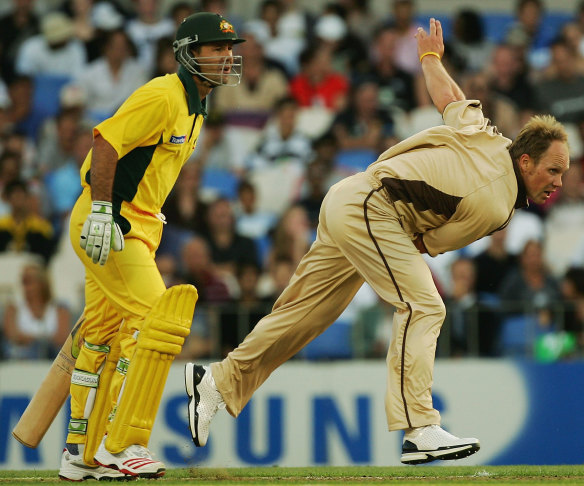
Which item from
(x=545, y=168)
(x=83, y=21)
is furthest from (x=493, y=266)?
(x=83, y=21)

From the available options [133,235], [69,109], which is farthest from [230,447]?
[69,109]

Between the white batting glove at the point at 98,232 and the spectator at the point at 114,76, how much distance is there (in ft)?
23.8

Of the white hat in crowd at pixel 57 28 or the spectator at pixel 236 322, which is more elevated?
the white hat in crowd at pixel 57 28

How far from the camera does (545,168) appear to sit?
5734mm

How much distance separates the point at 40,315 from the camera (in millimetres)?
9500

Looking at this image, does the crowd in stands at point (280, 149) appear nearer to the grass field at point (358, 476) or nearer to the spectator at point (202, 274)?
the spectator at point (202, 274)

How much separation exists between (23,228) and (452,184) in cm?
597

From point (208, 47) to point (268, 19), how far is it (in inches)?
291

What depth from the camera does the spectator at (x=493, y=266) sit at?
10.2 m

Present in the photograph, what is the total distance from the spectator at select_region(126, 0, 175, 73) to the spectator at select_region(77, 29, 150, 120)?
22 centimetres

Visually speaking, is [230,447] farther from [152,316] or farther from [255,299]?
[152,316]

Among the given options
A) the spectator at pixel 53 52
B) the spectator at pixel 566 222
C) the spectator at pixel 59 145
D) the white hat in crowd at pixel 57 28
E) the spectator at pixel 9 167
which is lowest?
the spectator at pixel 566 222

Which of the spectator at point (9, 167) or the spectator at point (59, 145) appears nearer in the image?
the spectator at point (9, 167)

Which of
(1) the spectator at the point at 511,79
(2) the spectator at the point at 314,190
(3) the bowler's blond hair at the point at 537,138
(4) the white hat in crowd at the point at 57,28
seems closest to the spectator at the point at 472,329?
(2) the spectator at the point at 314,190
